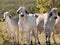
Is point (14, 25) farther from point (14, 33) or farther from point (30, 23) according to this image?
point (30, 23)

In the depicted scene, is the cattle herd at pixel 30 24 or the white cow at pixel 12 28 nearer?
the cattle herd at pixel 30 24

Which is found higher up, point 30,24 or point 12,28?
point 30,24

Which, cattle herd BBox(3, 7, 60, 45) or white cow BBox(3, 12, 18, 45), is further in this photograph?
white cow BBox(3, 12, 18, 45)

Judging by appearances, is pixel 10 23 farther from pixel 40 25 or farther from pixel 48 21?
pixel 48 21

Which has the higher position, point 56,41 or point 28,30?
point 28,30

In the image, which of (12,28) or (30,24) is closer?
(30,24)

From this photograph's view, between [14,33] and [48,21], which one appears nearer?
[48,21]

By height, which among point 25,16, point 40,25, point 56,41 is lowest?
Result: point 56,41

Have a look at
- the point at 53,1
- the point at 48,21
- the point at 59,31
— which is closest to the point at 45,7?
the point at 53,1

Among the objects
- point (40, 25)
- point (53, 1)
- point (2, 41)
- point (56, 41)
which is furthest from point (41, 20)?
point (53, 1)

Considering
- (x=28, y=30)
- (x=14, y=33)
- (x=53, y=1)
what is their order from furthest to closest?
(x=53, y=1)
(x=14, y=33)
(x=28, y=30)

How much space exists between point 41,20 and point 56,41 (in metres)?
1.28

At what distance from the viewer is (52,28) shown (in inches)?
410

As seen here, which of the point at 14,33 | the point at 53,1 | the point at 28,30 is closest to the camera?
the point at 28,30
